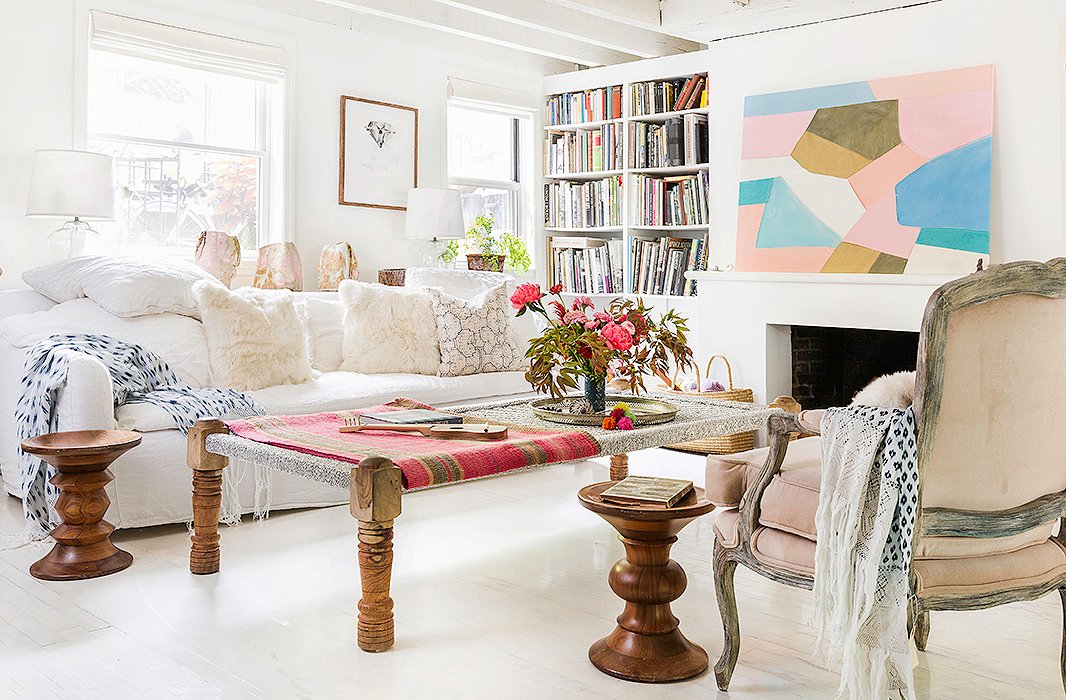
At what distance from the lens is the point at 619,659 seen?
7.68ft

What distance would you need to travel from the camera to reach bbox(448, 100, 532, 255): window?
6.51 m

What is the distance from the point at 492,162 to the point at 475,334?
2.17m

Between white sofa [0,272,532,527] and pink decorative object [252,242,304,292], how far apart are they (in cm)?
35

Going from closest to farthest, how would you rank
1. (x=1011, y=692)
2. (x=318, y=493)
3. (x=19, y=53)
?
(x=1011, y=692) < (x=318, y=493) < (x=19, y=53)

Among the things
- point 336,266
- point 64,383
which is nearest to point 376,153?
point 336,266

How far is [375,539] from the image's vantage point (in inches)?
95.0

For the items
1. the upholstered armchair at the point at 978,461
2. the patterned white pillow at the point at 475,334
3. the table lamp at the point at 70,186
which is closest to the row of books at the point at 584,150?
the patterned white pillow at the point at 475,334

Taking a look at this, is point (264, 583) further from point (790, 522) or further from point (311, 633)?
point (790, 522)

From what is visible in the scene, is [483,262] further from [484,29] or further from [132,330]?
[132,330]

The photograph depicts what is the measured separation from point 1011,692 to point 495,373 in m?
3.12

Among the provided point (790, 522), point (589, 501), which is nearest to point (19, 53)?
point (589, 501)

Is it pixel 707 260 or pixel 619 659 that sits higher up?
pixel 707 260

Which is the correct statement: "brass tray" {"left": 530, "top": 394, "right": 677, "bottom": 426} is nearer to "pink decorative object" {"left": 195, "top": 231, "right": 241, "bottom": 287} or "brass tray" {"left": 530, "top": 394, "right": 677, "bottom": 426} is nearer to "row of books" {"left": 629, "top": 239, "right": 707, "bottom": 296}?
"pink decorative object" {"left": 195, "top": 231, "right": 241, "bottom": 287}

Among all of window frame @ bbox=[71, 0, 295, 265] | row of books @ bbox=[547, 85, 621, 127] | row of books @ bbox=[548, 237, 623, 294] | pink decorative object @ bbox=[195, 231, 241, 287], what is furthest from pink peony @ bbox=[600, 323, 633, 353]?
row of books @ bbox=[547, 85, 621, 127]
